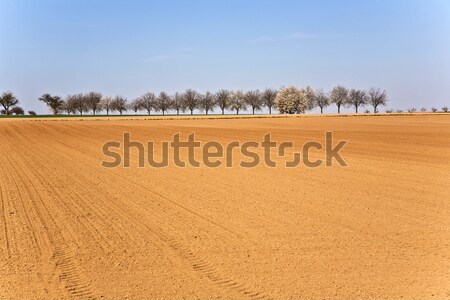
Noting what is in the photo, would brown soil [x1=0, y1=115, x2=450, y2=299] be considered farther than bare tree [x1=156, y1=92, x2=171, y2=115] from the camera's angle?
No

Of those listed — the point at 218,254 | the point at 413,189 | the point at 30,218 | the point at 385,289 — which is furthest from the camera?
the point at 413,189

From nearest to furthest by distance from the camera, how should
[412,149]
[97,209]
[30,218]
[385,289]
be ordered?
[385,289] < [30,218] < [97,209] < [412,149]

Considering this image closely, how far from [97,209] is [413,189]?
758 cm

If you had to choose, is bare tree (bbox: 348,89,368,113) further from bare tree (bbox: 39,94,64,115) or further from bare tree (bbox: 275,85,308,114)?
bare tree (bbox: 39,94,64,115)

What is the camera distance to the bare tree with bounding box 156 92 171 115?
6398 inches

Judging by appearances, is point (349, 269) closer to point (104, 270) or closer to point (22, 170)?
point (104, 270)

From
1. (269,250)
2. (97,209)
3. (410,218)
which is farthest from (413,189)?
(97,209)

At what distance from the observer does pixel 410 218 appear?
9406 millimetres

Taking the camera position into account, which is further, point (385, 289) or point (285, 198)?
point (285, 198)

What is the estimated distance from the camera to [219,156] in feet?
66.3

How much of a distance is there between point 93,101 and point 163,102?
74.4 feet

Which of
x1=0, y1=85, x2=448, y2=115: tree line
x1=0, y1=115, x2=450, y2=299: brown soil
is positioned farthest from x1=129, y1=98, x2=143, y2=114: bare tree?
x1=0, y1=115, x2=450, y2=299: brown soil

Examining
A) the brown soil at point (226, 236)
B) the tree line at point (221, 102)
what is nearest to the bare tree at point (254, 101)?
the tree line at point (221, 102)

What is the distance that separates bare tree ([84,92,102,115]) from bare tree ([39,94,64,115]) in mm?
12266
